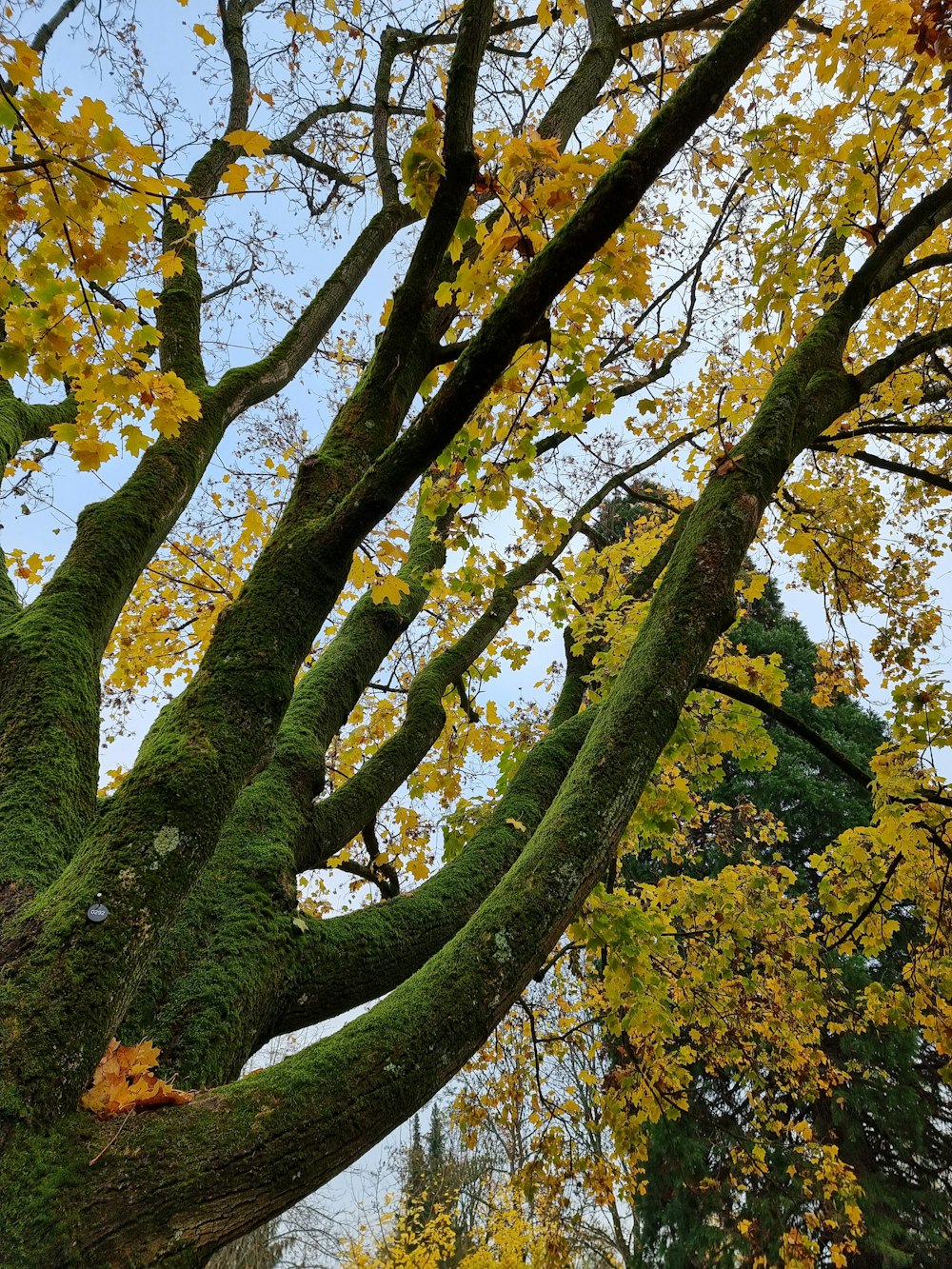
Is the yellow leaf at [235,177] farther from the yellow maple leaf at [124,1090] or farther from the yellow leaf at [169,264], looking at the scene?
the yellow maple leaf at [124,1090]

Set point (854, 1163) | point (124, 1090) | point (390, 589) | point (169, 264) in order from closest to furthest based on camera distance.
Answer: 1. point (124, 1090)
2. point (390, 589)
3. point (169, 264)
4. point (854, 1163)

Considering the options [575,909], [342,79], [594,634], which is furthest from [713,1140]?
[342,79]

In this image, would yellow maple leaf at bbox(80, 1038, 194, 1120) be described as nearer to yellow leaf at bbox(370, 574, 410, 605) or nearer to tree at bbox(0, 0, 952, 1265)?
tree at bbox(0, 0, 952, 1265)

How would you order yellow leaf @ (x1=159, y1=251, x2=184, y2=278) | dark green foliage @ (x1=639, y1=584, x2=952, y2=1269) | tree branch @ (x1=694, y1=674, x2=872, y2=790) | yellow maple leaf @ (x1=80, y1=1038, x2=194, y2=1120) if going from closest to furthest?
yellow maple leaf @ (x1=80, y1=1038, x2=194, y2=1120)
tree branch @ (x1=694, y1=674, x2=872, y2=790)
yellow leaf @ (x1=159, y1=251, x2=184, y2=278)
dark green foliage @ (x1=639, y1=584, x2=952, y2=1269)

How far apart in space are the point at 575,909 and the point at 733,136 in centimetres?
593

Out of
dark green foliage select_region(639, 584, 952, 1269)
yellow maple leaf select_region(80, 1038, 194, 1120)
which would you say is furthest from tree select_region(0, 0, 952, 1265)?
dark green foliage select_region(639, 584, 952, 1269)

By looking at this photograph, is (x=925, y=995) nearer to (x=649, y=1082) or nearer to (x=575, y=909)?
(x=649, y=1082)

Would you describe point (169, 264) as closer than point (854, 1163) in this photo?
Yes

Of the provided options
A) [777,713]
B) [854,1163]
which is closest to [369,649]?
[777,713]

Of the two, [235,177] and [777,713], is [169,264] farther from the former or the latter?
[777,713]

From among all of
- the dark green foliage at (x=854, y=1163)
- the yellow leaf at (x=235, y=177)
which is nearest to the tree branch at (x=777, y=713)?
the yellow leaf at (x=235, y=177)

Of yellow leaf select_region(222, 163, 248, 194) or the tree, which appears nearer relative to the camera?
the tree

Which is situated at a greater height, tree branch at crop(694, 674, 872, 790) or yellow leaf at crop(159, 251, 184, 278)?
yellow leaf at crop(159, 251, 184, 278)

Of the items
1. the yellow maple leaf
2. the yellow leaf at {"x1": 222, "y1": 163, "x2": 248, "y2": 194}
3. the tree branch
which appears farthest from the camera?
the tree branch
